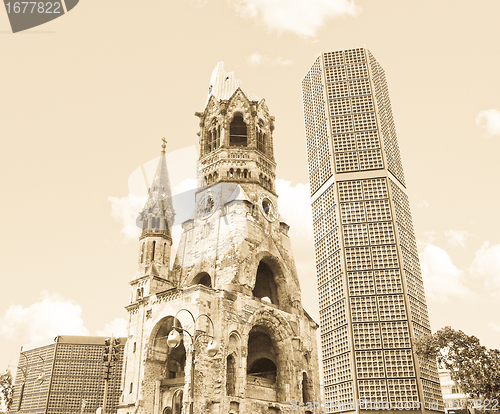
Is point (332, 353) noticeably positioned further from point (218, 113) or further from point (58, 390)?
point (58, 390)

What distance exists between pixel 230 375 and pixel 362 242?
1366 cm

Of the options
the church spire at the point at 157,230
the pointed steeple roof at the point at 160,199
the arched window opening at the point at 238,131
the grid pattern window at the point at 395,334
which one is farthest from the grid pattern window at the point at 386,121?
the pointed steeple roof at the point at 160,199

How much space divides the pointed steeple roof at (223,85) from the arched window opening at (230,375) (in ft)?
92.2

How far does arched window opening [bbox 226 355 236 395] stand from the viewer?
33.3 metres

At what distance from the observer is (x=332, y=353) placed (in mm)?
28875

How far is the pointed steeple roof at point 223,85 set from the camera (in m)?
51.1

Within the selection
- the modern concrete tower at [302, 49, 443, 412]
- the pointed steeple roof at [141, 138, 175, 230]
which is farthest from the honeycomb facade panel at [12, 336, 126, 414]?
the modern concrete tower at [302, 49, 443, 412]

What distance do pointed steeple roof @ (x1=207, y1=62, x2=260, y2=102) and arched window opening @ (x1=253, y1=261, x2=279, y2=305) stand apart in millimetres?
19100

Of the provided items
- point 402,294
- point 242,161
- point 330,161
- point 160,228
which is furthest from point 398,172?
point 160,228

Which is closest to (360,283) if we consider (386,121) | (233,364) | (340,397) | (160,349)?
(340,397)

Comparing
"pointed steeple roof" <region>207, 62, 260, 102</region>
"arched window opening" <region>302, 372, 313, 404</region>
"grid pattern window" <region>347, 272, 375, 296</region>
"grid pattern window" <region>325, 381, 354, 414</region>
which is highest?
"pointed steeple roof" <region>207, 62, 260, 102</region>

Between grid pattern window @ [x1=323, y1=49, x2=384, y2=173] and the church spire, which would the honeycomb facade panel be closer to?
the church spire

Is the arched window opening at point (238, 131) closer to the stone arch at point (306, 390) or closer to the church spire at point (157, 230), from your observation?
the church spire at point (157, 230)

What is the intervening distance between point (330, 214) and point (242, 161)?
1592 centimetres
